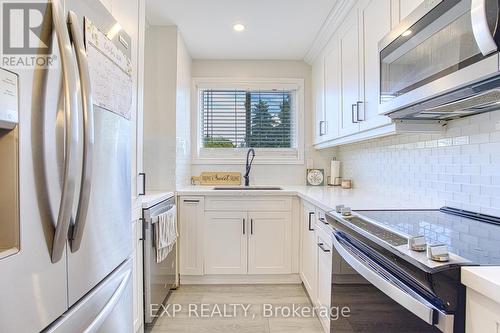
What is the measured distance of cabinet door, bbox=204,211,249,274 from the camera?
289cm

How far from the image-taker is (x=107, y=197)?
109 cm

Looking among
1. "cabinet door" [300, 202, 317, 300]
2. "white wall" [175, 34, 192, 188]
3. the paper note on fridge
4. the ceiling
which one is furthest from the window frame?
→ the paper note on fridge

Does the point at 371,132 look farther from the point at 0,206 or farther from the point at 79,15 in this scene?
the point at 0,206

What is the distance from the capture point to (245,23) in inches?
105

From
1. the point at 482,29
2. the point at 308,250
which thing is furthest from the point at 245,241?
the point at 482,29

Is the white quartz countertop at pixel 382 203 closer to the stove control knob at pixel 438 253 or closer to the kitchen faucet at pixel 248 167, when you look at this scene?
the stove control knob at pixel 438 253

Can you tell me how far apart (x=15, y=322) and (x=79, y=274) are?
0.25m

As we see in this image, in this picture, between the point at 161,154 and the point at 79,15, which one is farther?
the point at 161,154

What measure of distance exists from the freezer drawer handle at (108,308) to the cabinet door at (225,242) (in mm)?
1569

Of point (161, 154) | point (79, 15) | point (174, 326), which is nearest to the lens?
point (79, 15)

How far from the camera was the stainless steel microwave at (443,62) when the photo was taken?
86 centimetres

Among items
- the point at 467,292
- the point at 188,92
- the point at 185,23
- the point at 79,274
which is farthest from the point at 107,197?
the point at 188,92

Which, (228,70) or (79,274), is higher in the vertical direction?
(228,70)

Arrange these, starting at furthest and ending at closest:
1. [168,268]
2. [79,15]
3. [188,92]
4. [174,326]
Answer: [188,92]
[168,268]
[174,326]
[79,15]
